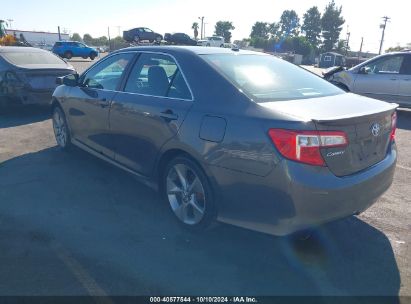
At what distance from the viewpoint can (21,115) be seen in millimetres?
8383

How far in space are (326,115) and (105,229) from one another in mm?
2314

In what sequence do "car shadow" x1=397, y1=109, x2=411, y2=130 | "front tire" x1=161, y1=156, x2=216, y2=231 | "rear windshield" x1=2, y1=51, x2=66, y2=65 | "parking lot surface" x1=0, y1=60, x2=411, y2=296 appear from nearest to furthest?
"parking lot surface" x1=0, y1=60, x2=411, y2=296 → "front tire" x1=161, y1=156, x2=216, y2=231 → "rear windshield" x1=2, y1=51, x2=66, y2=65 → "car shadow" x1=397, y1=109, x2=411, y2=130

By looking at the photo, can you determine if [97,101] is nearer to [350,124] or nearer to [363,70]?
[350,124]

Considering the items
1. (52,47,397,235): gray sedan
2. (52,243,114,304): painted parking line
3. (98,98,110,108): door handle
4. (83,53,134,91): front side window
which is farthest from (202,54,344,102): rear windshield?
(52,243,114,304): painted parking line

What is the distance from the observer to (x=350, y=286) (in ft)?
8.91

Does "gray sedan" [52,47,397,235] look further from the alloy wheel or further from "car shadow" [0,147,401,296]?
"car shadow" [0,147,401,296]

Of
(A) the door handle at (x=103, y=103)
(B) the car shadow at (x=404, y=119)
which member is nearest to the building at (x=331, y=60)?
(B) the car shadow at (x=404, y=119)

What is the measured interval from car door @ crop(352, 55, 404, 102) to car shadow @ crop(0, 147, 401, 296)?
22.7ft

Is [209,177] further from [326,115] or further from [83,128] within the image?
[83,128]

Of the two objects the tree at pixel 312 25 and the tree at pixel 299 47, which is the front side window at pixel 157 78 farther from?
the tree at pixel 312 25

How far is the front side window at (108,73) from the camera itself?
4207 millimetres

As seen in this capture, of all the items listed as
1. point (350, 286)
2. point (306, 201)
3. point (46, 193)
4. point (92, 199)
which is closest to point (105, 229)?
point (92, 199)

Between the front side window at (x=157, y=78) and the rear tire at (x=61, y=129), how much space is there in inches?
76.5

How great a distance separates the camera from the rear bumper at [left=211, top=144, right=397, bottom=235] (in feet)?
8.25
